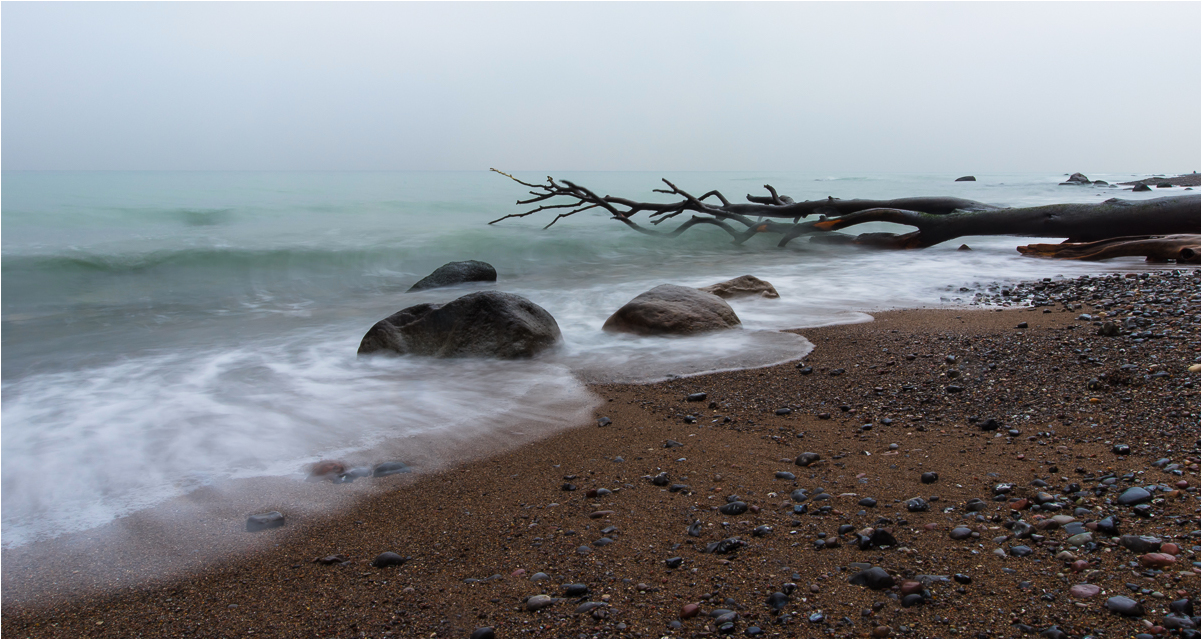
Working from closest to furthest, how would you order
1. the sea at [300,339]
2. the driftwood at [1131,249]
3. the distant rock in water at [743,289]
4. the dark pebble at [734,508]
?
the dark pebble at [734,508] < the sea at [300,339] < the distant rock in water at [743,289] < the driftwood at [1131,249]

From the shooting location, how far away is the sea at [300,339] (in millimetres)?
3234

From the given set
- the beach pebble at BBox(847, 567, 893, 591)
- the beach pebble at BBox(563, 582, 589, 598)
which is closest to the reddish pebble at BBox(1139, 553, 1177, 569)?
the beach pebble at BBox(847, 567, 893, 591)

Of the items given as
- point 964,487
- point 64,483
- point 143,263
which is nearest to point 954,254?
point 964,487

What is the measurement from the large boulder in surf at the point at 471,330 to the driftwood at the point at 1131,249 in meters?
7.24

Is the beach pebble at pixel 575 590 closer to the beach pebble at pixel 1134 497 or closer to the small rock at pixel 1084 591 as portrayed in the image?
the small rock at pixel 1084 591

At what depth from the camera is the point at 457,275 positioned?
9219 millimetres

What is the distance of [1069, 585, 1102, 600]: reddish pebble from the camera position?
166 centimetres

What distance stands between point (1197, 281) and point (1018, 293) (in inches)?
53.1

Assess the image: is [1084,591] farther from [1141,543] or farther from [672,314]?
[672,314]

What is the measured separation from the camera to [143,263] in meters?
10.4

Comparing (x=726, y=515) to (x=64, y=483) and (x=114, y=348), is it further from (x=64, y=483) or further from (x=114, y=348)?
(x=114, y=348)

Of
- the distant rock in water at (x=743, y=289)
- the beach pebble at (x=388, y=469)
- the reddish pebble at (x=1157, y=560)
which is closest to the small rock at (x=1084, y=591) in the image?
the reddish pebble at (x=1157, y=560)

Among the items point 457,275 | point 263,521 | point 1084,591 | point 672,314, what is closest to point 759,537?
point 1084,591

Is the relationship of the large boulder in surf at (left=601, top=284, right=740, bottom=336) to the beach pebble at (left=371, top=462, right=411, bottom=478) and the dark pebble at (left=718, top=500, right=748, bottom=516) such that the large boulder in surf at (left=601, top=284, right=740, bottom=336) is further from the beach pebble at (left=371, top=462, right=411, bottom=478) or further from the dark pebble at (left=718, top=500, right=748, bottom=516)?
the dark pebble at (left=718, top=500, right=748, bottom=516)
